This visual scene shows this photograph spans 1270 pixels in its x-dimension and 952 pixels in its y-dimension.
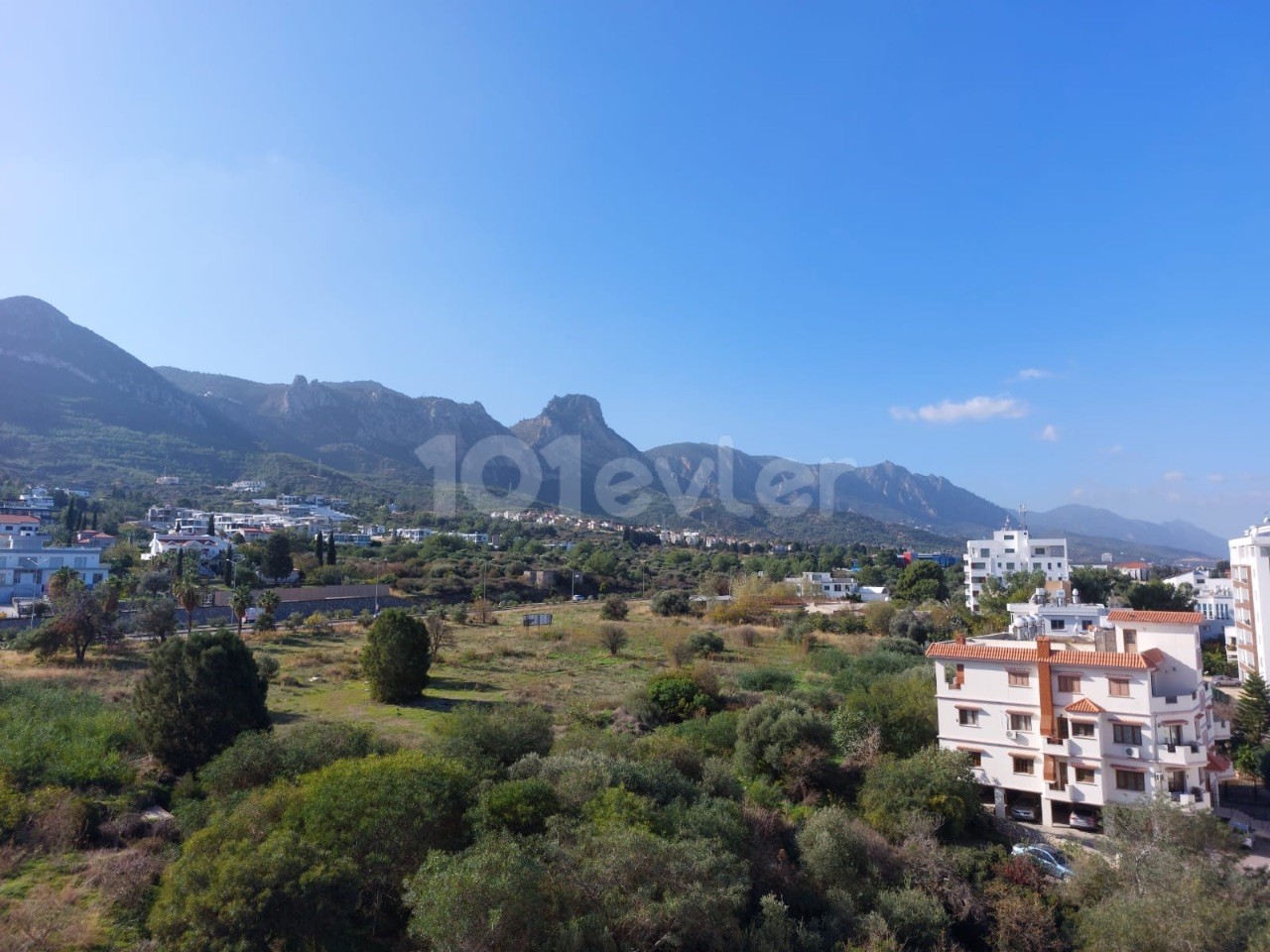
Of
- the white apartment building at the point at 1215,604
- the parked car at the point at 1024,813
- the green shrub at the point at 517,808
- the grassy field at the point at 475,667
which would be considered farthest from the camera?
the white apartment building at the point at 1215,604

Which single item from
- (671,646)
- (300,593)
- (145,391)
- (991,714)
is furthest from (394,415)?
(991,714)

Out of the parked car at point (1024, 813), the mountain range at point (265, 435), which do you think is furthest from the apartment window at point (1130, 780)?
the mountain range at point (265, 435)

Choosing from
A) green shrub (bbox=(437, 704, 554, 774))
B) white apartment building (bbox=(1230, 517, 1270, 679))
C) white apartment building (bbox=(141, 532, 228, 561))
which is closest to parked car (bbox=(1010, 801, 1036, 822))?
green shrub (bbox=(437, 704, 554, 774))

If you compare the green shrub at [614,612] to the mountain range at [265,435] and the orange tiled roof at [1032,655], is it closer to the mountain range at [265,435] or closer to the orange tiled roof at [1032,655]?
the orange tiled roof at [1032,655]

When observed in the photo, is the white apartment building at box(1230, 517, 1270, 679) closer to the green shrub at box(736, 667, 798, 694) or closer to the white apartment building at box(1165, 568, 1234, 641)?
the white apartment building at box(1165, 568, 1234, 641)

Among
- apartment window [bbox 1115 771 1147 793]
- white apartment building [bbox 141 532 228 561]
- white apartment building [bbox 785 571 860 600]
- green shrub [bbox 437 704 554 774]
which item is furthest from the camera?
white apartment building [bbox 141 532 228 561]
